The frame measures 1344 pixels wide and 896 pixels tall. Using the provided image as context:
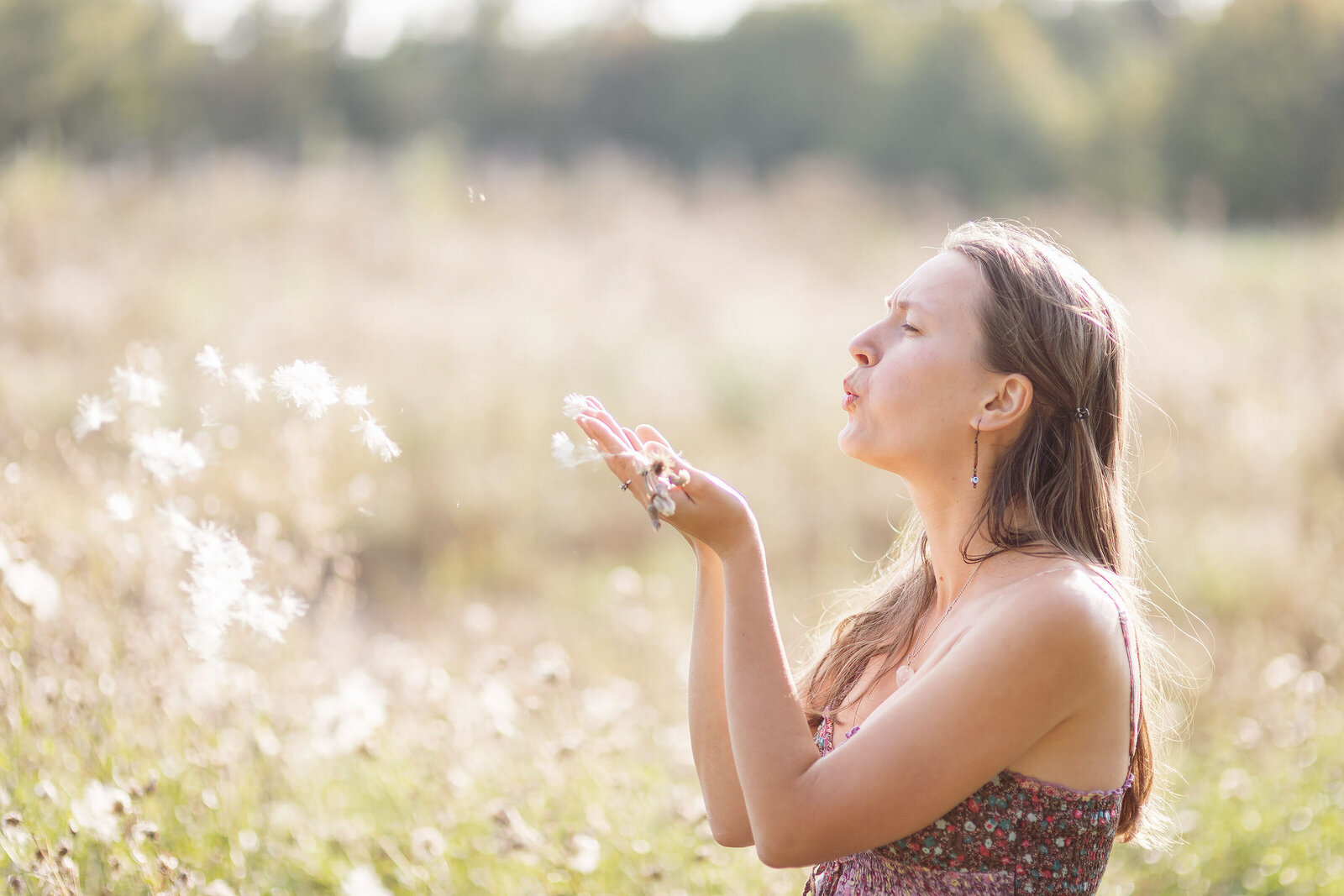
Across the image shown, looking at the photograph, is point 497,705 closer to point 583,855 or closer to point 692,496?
point 583,855

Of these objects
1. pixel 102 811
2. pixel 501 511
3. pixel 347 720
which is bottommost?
pixel 501 511

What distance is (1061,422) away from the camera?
5.47 ft

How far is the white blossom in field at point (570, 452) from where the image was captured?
143 centimetres

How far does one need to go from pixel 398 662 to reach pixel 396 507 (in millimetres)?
2711

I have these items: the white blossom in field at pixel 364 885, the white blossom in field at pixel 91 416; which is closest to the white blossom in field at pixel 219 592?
the white blossom in field at pixel 91 416

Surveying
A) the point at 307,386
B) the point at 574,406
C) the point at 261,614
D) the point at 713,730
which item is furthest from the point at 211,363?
the point at 713,730

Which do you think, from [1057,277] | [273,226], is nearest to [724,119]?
[273,226]

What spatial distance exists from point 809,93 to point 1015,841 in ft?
69.6

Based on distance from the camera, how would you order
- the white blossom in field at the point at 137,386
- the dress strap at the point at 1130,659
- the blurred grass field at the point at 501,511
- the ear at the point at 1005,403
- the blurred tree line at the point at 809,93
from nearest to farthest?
the dress strap at the point at 1130,659, the ear at the point at 1005,403, the white blossom in field at the point at 137,386, the blurred grass field at the point at 501,511, the blurred tree line at the point at 809,93

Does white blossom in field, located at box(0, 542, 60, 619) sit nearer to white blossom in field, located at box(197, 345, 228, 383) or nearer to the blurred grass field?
the blurred grass field

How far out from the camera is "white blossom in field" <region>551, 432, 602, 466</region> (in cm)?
143

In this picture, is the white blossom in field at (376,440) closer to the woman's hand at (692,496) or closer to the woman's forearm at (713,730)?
the woman's hand at (692,496)

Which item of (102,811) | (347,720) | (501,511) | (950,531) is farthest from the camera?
(501,511)

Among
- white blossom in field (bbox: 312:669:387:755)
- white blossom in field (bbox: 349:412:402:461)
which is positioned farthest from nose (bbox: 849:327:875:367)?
white blossom in field (bbox: 312:669:387:755)
